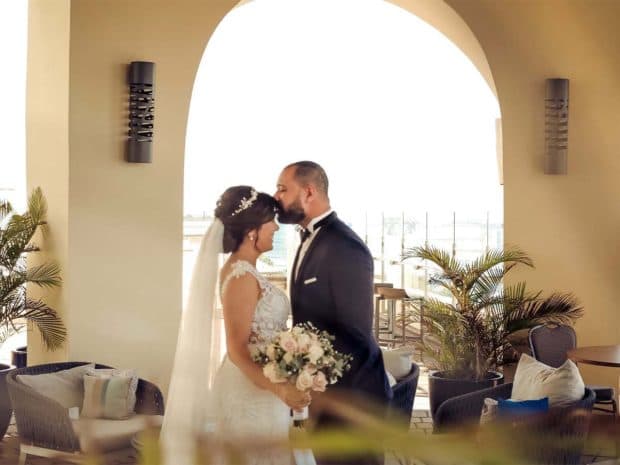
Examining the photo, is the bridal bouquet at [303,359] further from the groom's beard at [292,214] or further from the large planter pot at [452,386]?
the large planter pot at [452,386]

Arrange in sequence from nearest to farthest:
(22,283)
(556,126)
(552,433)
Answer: (552,433) < (22,283) < (556,126)

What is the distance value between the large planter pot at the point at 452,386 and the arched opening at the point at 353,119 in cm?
497

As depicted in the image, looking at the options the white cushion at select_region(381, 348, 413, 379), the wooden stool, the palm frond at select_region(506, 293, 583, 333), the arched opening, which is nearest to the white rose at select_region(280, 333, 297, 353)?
the white cushion at select_region(381, 348, 413, 379)

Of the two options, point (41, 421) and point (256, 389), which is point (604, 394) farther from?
point (41, 421)

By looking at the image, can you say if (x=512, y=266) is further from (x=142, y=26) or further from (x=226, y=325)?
(x=226, y=325)

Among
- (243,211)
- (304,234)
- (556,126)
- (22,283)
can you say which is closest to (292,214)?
(304,234)

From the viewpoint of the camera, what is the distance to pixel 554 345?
6113 millimetres

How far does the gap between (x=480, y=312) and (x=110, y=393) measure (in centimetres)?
273

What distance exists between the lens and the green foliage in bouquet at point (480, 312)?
6.42 metres

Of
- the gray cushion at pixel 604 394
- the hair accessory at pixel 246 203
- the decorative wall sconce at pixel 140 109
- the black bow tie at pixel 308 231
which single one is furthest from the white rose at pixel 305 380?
the gray cushion at pixel 604 394

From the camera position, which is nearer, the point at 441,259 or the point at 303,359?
the point at 303,359

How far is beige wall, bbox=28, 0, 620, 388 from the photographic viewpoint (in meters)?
5.90

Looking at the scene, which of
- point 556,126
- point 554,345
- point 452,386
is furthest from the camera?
point 556,126

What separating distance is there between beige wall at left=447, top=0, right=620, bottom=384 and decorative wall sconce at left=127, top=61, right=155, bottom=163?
2.25 m
